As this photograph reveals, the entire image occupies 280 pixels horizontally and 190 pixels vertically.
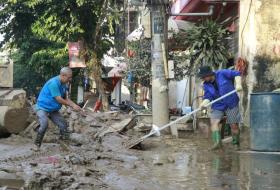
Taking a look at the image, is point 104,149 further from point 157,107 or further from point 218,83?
point 157,107

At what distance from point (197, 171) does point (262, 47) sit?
4.97 metres

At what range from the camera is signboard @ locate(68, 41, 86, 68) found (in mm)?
23938

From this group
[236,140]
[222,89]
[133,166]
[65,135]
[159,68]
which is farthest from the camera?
[159,68]

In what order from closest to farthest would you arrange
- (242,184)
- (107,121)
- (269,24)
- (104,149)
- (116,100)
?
(242,184) → (104,149) → (269,24) → (107,121) → (116,100)

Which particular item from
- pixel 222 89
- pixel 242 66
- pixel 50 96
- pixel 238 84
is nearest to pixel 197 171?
pixel 238 84

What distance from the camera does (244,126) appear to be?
39.3 ft

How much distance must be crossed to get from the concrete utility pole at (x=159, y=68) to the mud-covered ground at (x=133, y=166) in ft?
3.66

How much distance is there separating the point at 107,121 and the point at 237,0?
4599 mm

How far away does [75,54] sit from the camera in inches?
944

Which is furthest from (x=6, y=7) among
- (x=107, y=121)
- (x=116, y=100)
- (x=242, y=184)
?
(x=242, y=184)

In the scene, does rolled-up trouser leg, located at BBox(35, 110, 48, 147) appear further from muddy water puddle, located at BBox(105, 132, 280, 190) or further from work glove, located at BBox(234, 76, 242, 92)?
work glove, located at BBox(234, 76, 242, 92)

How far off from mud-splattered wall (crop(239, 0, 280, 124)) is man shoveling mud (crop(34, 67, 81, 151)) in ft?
12.8

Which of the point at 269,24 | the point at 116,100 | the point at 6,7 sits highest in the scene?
the point at 6,7

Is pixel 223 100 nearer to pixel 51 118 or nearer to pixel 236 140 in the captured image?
pixel 236 140
